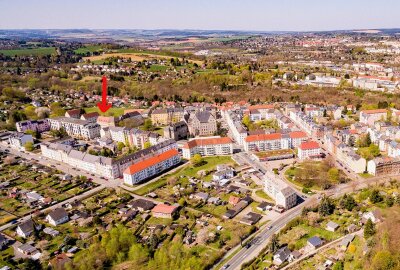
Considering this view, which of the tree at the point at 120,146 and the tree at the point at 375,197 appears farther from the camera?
the tree at the point at 120,146

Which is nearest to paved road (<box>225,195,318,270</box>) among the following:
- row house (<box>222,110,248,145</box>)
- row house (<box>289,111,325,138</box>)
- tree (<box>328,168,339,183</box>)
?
tree (<box>328,168,339,183</box>)

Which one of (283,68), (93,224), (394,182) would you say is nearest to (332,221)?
(394,182)

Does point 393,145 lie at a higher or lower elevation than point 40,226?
higher

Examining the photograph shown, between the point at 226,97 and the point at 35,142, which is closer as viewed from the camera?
the point at 35,142

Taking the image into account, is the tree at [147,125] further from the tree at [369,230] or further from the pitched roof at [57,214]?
the tree at [369,230]

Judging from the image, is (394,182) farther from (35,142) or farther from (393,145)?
(35,142)

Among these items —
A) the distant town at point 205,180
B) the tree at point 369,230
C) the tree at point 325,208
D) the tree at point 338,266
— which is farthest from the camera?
the tree at point 325,208

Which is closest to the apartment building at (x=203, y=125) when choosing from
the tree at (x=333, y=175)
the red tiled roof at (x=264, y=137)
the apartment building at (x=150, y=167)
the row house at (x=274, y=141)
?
the row house at (x=274, y=141)
